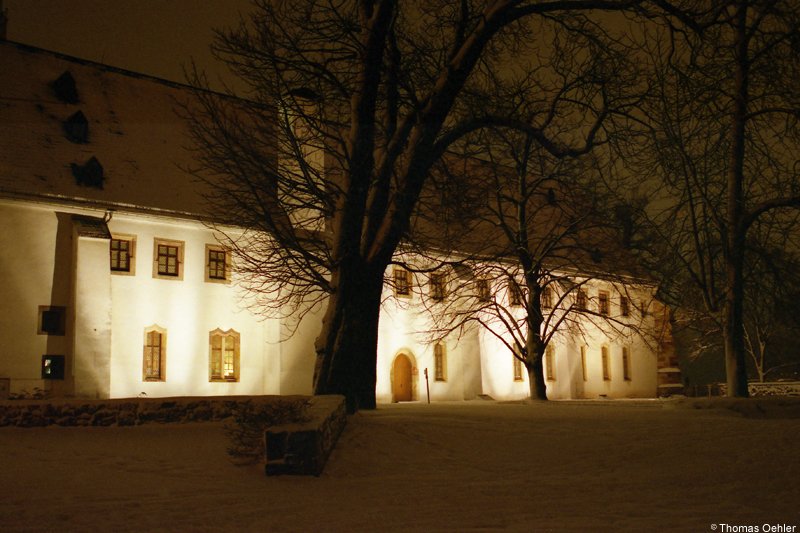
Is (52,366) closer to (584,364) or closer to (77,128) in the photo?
(77,128)

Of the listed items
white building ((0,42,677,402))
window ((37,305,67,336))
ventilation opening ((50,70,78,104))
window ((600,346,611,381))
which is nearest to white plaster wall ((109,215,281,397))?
white building ((0,42,677,402))

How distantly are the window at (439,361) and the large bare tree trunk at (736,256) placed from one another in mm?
16396

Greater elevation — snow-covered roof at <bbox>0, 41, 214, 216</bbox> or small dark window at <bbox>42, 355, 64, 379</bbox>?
snow-covered roof at <bbox>0, 41, 214, 216</bbox>

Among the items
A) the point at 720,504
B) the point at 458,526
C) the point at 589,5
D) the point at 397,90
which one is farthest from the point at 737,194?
the point at 458,526

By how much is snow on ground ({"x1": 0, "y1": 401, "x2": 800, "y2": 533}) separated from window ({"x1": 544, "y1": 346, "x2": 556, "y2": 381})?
25.6 metres

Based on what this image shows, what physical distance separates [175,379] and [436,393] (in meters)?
11.2

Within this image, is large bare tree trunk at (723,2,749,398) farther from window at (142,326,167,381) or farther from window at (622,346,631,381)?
window at (622,346,631,381)

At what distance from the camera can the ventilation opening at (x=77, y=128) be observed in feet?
89.2

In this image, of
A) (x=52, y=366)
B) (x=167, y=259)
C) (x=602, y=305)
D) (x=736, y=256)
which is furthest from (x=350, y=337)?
(x=602, y=305)

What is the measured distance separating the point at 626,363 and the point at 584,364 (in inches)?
172

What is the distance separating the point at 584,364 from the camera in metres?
42.1

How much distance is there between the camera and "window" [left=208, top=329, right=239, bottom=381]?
92.9 feet

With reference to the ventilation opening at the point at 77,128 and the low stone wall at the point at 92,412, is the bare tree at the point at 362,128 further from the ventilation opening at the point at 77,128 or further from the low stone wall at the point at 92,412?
the ventilation opening at the point at 77,128

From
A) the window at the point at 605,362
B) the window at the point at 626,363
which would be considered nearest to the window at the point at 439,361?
the window at the point at 605,362
